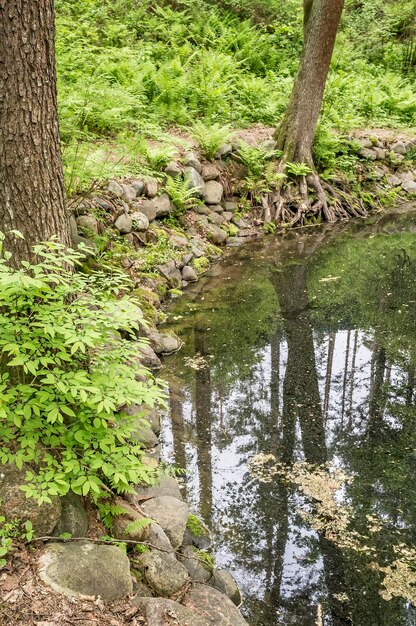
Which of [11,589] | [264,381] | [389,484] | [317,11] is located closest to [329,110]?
[317,11]

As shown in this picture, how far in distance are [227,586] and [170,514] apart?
60 cm

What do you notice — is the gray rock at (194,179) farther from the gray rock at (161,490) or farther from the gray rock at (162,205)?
the gray rock at (161,490)

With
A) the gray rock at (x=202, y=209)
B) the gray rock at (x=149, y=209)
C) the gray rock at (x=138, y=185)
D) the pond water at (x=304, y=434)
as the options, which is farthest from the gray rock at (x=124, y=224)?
the gray rock at (x=202, y=209)

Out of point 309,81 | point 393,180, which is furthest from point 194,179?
point 393,180

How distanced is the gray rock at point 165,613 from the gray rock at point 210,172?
953cm

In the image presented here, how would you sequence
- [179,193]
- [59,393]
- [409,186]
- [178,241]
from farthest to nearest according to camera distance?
1. [409,186]
2. [179,193]
3. [178,241]
4. [59,393]

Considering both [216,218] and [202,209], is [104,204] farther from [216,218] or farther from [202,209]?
[216,218]

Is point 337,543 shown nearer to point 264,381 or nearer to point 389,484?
point 389,484

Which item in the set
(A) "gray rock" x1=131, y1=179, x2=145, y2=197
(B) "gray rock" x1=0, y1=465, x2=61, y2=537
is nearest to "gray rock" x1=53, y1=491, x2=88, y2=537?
(B) "gray rock" x1=0, y1=465, x2=61, y2=537

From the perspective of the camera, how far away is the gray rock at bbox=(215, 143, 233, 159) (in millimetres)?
12031

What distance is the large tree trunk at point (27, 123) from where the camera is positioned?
3.31 meters

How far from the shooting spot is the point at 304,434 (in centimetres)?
536

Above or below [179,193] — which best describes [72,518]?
below

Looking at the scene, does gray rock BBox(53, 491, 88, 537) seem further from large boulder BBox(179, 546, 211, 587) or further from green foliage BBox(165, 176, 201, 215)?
green foliage BBox(165, 176, 201, 215)
